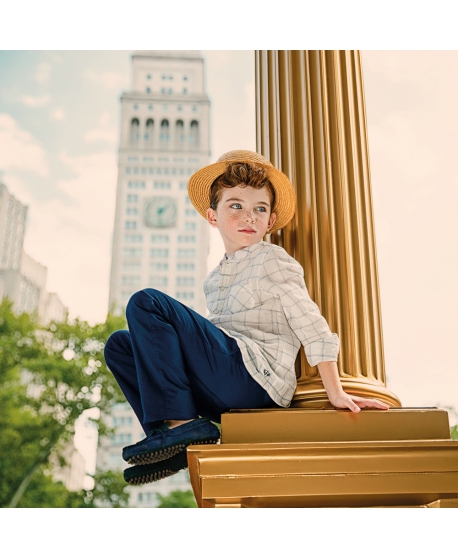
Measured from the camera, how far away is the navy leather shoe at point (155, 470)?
204 centimetres

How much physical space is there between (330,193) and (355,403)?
2.71ft

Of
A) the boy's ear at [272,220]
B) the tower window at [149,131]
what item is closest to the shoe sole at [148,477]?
the boy's ear at [272,220]

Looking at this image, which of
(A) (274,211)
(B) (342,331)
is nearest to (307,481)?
(B) (342,331)

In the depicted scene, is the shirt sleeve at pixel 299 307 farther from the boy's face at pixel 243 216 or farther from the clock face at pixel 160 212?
the clock face at pixel 160 212

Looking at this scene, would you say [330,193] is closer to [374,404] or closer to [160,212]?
[374,404]

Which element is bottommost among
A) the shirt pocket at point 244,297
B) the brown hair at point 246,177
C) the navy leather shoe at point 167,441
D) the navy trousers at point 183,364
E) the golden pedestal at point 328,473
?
the golden pedestal at point 328,473

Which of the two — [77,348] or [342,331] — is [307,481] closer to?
[342,331]

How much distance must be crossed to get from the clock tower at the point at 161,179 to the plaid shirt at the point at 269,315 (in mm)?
28415

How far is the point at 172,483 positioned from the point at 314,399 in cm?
2442

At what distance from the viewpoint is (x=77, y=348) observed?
41.7 feet

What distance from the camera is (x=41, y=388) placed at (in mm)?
13211

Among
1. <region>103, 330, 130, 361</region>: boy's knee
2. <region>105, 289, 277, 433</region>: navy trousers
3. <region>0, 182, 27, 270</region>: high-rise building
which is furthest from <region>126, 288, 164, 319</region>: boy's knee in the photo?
<region>0, 182, 27, 270</region>: high-rise building

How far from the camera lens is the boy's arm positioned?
82.5 inches

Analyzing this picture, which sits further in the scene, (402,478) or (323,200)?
(323,200)
